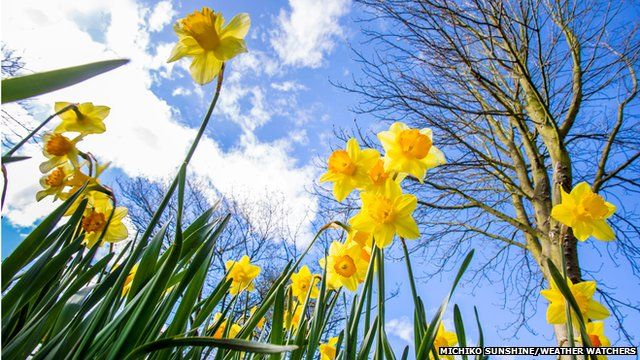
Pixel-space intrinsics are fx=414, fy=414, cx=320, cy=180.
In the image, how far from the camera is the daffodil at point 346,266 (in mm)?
1143

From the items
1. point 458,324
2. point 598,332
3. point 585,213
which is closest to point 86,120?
point 458,324

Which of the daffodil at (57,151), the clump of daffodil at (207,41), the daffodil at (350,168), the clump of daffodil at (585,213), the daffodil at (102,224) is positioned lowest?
the daffodil at (102,224)

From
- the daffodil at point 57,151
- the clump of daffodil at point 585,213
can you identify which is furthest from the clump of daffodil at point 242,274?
the clump of daffodil at point 585,213

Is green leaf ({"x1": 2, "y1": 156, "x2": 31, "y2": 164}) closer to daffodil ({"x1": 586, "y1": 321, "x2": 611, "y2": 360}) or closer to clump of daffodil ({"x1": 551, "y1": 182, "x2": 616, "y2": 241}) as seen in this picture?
clump of daffodil ({"x1": 551, "y1": 182, "x2": 616, "y2": 241})

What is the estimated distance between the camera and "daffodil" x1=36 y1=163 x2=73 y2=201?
88 cm

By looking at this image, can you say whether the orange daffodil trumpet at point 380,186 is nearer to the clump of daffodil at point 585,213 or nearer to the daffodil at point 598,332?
the clump of daffodil at point 585,213

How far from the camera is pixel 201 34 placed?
0.74 metres

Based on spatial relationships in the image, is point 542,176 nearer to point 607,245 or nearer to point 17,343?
point 607,245

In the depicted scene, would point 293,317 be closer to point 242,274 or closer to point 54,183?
point 242,274

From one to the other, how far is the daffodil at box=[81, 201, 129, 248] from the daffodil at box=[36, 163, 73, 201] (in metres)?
0.08

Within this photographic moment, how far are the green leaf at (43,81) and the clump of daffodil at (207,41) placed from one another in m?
0.31

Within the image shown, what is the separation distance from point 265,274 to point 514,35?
246 inches

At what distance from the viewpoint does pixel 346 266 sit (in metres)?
1.14

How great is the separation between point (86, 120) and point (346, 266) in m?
0.72
